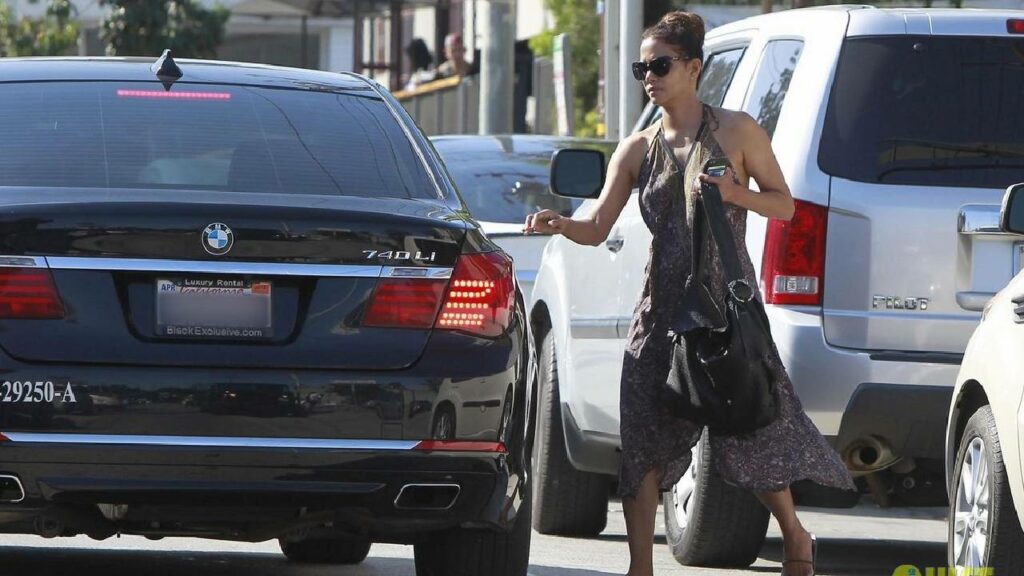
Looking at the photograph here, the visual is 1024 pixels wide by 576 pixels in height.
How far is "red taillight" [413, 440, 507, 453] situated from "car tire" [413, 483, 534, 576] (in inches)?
18.1

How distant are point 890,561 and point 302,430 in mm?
3488

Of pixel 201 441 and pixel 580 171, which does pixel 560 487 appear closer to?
pixel 580 171

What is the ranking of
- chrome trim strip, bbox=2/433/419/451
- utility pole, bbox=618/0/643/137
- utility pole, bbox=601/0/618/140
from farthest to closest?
utility pole, bbox=601/0/618/140
utility pole, bbox=618/0/643/137
chrome trim strip, bbox=2/433/419/451

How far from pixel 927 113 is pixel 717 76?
1.21 m

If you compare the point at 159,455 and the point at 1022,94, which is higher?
the point at 1022,94

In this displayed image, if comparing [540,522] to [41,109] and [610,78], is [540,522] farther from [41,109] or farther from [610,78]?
[610,78]

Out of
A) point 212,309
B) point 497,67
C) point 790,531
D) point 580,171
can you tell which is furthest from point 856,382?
point 497,67

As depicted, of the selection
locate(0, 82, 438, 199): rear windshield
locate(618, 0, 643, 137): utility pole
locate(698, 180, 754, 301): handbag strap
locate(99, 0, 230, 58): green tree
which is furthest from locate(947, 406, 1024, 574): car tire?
locate(99, 0, 230, 58): green tree

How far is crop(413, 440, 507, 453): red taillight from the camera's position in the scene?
5.16 meters

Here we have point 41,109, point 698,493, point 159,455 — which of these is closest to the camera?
point 159,455

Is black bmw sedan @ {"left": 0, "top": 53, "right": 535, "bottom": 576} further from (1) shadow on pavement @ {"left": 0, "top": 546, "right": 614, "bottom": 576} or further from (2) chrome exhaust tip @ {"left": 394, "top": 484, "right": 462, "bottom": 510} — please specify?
(1) shadow on pavement @ {"left": 0, "top": 546, "right": 614, "bottom": 576}

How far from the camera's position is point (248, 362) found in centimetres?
509

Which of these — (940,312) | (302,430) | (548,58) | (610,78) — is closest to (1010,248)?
(940,312)

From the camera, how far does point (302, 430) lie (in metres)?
5.09
